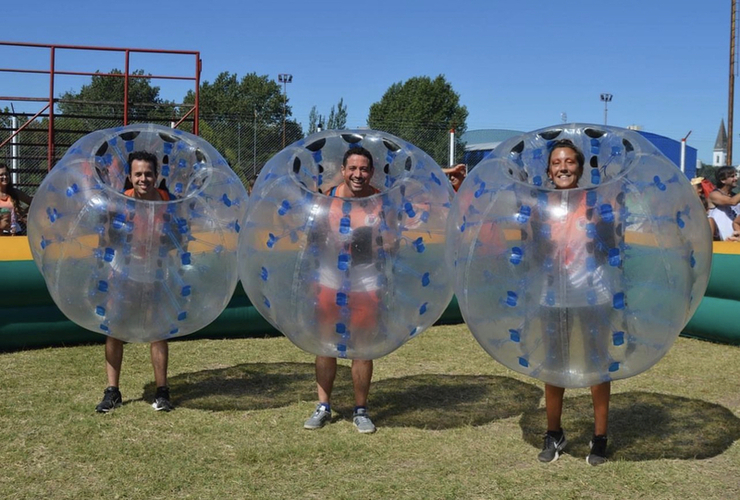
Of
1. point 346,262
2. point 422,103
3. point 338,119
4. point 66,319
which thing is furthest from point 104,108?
point 422,103

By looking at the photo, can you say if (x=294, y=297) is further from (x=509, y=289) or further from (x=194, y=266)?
(x=509, y=289)

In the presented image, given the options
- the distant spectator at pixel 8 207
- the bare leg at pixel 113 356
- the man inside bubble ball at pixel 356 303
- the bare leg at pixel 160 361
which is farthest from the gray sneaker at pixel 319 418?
the distant spectator at pixel 8 207

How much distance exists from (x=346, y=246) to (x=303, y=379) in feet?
6.99

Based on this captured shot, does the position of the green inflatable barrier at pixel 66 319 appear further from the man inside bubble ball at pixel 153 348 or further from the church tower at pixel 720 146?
the church tower at pixel 720 146

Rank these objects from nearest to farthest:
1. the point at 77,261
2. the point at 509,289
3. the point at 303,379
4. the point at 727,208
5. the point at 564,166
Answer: the point at 509,289 → the point at 564,166 → the point at 77,261 → the point at 303,379 → the point at 727,208

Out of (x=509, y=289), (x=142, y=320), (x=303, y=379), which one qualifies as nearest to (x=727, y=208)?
(x=303, y=379)

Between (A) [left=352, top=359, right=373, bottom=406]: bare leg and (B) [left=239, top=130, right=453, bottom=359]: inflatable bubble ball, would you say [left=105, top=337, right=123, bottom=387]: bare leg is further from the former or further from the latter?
(A) [left=352, top=359, right=373, bottom=406]: bare leg

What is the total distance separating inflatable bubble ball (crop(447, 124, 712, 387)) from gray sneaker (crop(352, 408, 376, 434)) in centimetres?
111

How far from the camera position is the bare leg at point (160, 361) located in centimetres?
506

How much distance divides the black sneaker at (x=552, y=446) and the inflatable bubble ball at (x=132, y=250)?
1956 mm

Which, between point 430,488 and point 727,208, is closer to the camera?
point 430,488

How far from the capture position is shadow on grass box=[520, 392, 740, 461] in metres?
4.37

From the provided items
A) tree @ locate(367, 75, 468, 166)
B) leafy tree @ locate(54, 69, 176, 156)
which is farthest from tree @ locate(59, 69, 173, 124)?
tree @ locate(367, 75, 468, 166)

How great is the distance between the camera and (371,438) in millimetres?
4574
